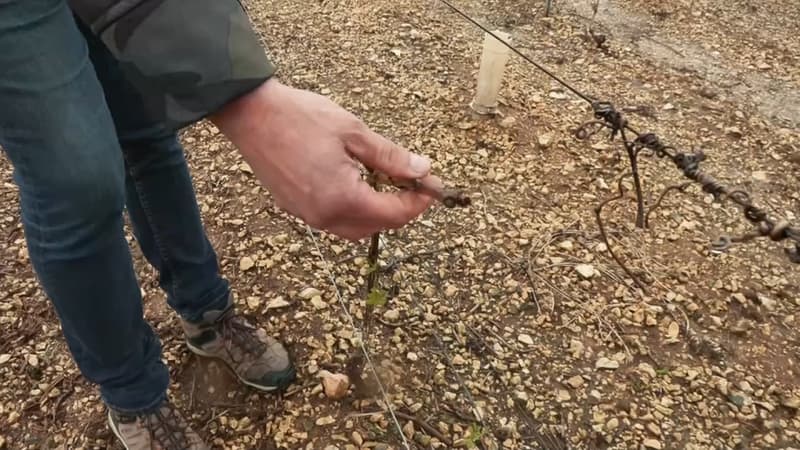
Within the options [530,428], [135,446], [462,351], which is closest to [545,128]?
[462,351]

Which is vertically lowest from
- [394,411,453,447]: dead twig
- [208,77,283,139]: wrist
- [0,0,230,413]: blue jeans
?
[394,411,453,447]: dead twig

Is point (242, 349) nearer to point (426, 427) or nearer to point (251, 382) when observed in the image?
point (251, 382)

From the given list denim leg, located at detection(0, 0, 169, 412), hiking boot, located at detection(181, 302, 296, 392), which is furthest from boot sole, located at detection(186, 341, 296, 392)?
denim leg, located at detection(0, 0, 169, 412)

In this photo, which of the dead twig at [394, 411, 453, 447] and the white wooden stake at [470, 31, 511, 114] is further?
the white wooden stake at [470, 31, 511, 114]

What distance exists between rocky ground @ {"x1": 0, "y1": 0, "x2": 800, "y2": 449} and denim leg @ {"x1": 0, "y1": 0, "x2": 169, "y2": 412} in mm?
646

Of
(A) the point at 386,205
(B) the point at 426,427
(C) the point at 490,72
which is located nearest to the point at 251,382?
(B) the point at 426,427

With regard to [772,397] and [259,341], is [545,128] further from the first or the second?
[259,341]

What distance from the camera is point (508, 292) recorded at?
6.95ft

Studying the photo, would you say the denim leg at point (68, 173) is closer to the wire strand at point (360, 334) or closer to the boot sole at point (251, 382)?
the boot sole at point (251, 382)

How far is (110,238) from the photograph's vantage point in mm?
1105

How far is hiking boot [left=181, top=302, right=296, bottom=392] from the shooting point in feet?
5.66

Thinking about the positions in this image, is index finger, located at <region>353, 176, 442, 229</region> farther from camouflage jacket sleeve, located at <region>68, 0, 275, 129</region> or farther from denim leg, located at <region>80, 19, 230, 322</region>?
denim leg, located at <region>80, 19, 230, 322</region>

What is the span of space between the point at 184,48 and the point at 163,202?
62 centimetres

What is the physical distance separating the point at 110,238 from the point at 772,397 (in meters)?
1.80
